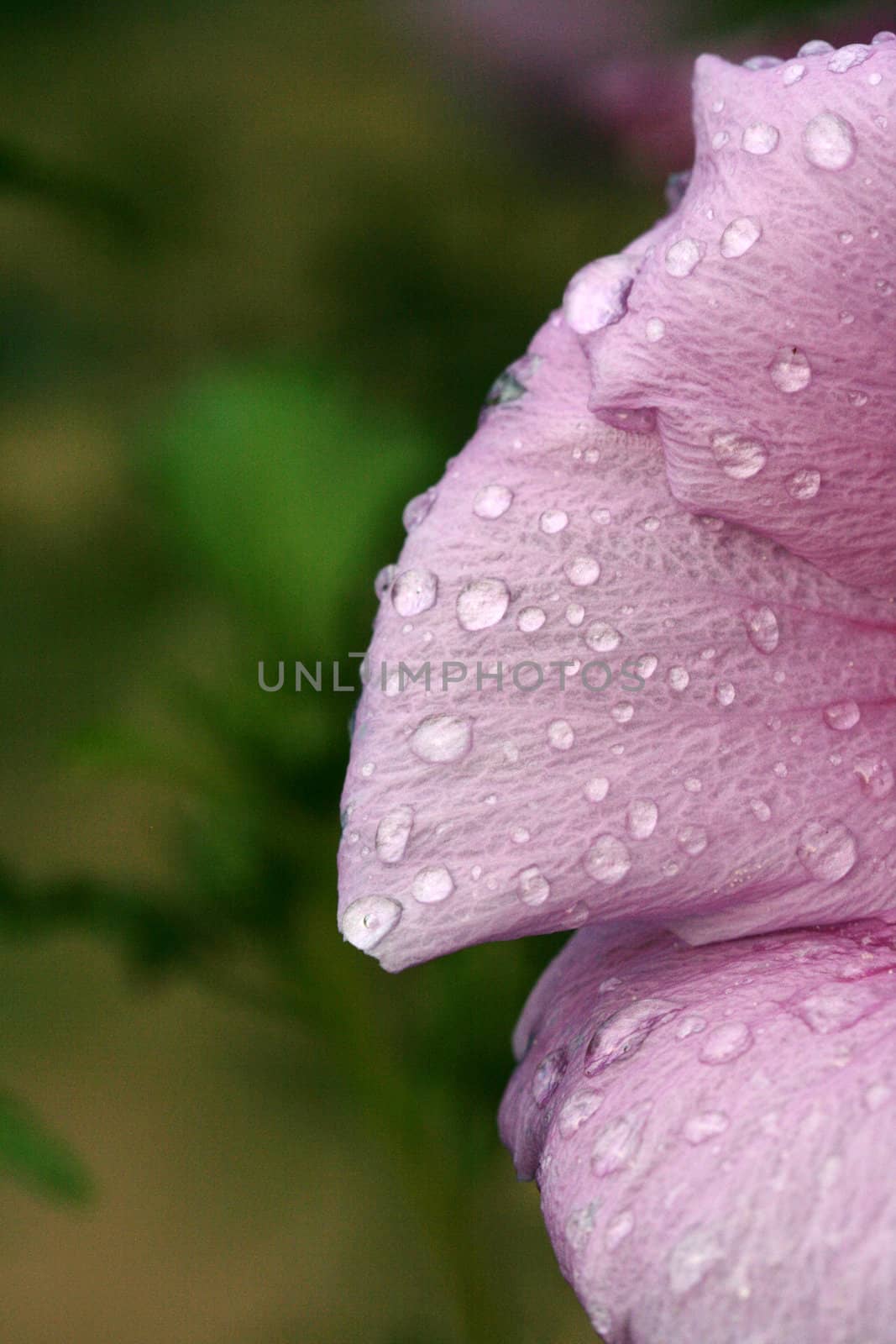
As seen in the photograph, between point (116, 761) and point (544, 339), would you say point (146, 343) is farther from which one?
point (544, 339)

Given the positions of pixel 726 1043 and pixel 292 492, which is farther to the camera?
pixel 292 492

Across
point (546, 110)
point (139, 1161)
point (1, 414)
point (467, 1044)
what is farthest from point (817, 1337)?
point (1, 414)

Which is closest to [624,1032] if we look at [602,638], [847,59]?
[602,638]

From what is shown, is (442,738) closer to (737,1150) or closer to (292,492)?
(737,1150)

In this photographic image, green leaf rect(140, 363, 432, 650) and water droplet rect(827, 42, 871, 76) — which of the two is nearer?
water droplet rect(827, 42, 871, 76)

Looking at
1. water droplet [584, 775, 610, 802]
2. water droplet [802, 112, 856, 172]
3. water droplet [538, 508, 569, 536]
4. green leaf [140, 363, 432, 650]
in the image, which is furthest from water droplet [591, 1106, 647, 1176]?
green leaf [140, 363, 432, 650]

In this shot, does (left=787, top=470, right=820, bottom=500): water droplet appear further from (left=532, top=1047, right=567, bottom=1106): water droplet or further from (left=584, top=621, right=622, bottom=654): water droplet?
(left=532, top=1047, right=567, bottom=1106): water droplet
